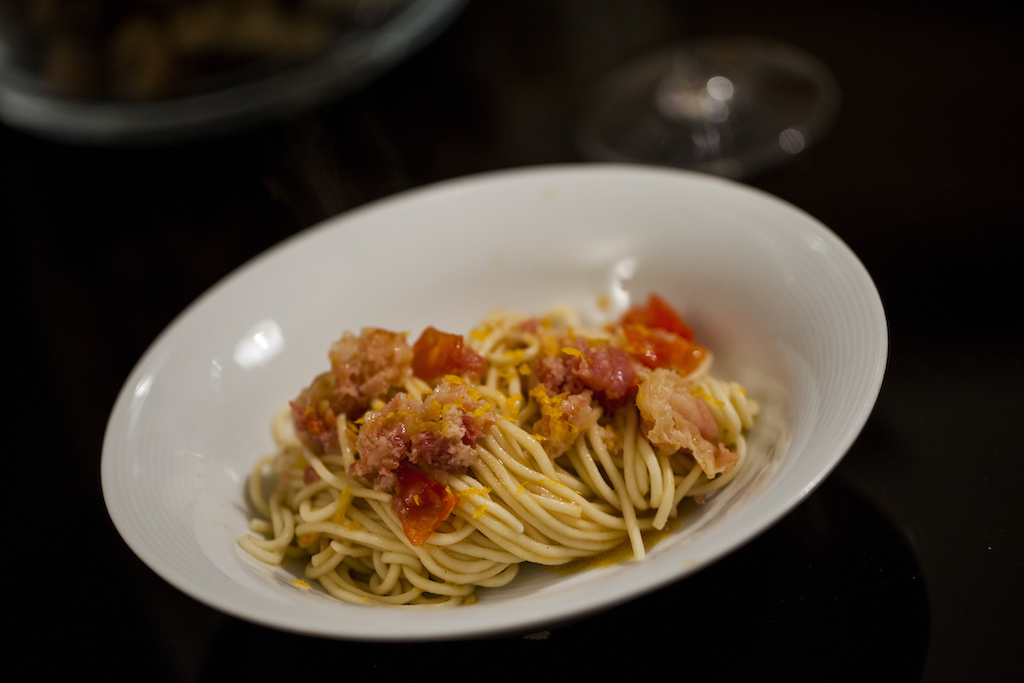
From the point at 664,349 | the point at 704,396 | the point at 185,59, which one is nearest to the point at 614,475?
the point at 704,396

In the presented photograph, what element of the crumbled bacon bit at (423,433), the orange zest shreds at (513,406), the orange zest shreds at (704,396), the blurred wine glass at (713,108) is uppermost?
the blurred wine glass at (713,108)

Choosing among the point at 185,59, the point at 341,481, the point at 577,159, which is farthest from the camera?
the point at 185,59

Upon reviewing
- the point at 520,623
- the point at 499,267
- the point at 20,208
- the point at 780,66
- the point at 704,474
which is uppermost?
the point at 20,208

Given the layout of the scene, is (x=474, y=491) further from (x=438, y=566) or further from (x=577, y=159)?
(x=577, y=159)

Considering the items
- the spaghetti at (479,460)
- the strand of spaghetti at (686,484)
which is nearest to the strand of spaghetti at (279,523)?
the spaghetti at (479,460)

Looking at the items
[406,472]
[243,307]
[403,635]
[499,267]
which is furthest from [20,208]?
[403,635]

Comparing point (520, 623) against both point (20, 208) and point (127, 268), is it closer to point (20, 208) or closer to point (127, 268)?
point (127, 268)

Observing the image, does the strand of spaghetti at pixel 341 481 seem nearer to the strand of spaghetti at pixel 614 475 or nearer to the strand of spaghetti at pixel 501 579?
the strand of spaghetti at pixel 501 579
